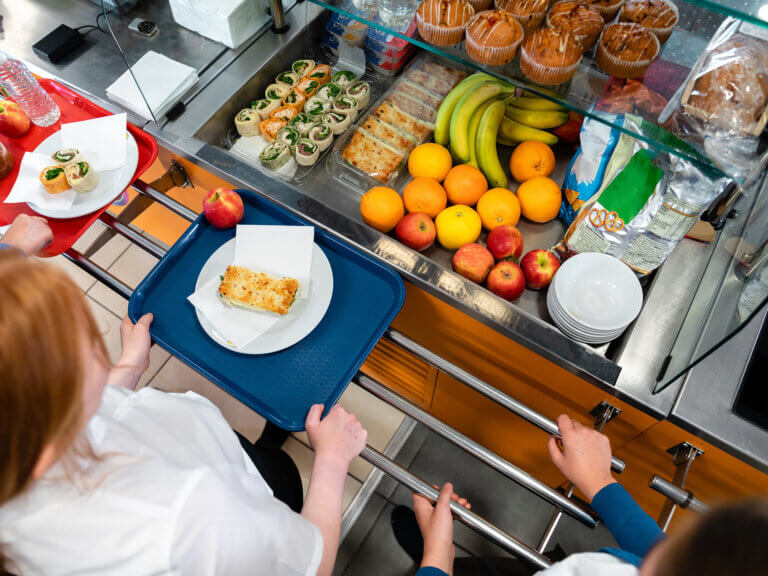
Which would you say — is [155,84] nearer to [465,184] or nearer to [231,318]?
[231,318]

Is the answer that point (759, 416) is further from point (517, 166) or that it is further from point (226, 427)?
point (226, 427)

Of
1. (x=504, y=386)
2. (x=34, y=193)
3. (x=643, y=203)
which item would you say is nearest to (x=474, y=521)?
(x=504, y=386)

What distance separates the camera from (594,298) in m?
1.26

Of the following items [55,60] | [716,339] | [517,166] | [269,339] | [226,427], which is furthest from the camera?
[55,60]

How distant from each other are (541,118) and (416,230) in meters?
0.60

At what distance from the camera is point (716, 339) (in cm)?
93

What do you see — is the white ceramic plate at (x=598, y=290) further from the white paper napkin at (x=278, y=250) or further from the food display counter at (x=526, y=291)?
the white paper napkin at (x=278, y=250)

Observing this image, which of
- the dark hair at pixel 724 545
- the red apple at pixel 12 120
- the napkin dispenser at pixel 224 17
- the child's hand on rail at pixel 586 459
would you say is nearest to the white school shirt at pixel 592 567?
the child's hand on rail at pixel 586 459

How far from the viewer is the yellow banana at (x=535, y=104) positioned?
1.56 m

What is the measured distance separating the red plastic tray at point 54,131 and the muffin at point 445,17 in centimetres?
92

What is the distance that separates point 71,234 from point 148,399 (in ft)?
2.39

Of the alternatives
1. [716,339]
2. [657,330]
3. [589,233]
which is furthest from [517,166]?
[716,339]

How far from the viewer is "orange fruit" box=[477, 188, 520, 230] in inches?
56.8

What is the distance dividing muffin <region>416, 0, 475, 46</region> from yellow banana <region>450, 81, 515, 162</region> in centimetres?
37
